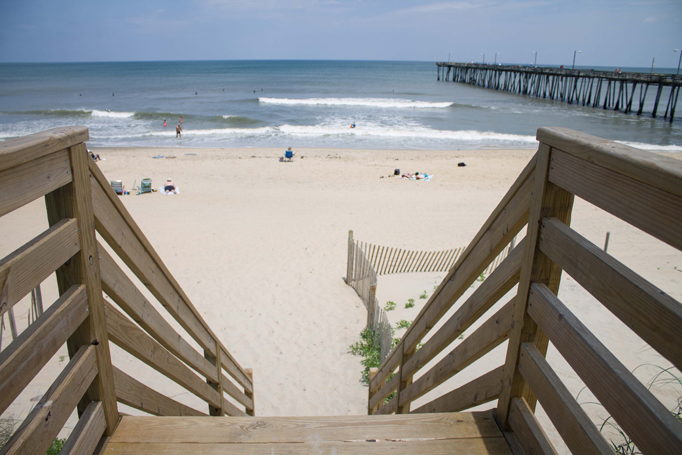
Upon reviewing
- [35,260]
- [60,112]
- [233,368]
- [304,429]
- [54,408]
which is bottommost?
[60,112]

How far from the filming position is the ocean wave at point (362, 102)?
169 feet

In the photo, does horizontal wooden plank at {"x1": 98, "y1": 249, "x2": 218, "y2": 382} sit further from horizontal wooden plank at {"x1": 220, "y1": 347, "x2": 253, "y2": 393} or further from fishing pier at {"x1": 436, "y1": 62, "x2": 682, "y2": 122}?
fishing pier at {"x1": 436, "y1": 62, "x2": 682, "y2": 122}

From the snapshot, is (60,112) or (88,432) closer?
(88,432)

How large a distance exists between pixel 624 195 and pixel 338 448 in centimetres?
160

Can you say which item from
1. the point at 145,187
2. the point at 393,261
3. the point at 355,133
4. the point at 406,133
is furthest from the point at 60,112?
the point at 393,261

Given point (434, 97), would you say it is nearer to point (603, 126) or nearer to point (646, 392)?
point (603, 126)

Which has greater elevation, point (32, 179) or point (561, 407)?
point (32, 179)

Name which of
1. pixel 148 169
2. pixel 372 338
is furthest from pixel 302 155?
pixel 372 338

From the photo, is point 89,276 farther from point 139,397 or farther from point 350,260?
point 350,260

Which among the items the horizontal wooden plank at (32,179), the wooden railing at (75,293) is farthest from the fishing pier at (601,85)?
the horizontal wooden plank at (32,179)

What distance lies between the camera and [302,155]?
2473 cm

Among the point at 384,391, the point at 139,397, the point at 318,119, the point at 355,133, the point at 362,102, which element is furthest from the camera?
the point at 362,102

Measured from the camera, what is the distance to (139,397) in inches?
87.2

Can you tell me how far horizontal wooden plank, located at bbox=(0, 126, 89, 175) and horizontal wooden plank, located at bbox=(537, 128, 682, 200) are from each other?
1577 millimetres
